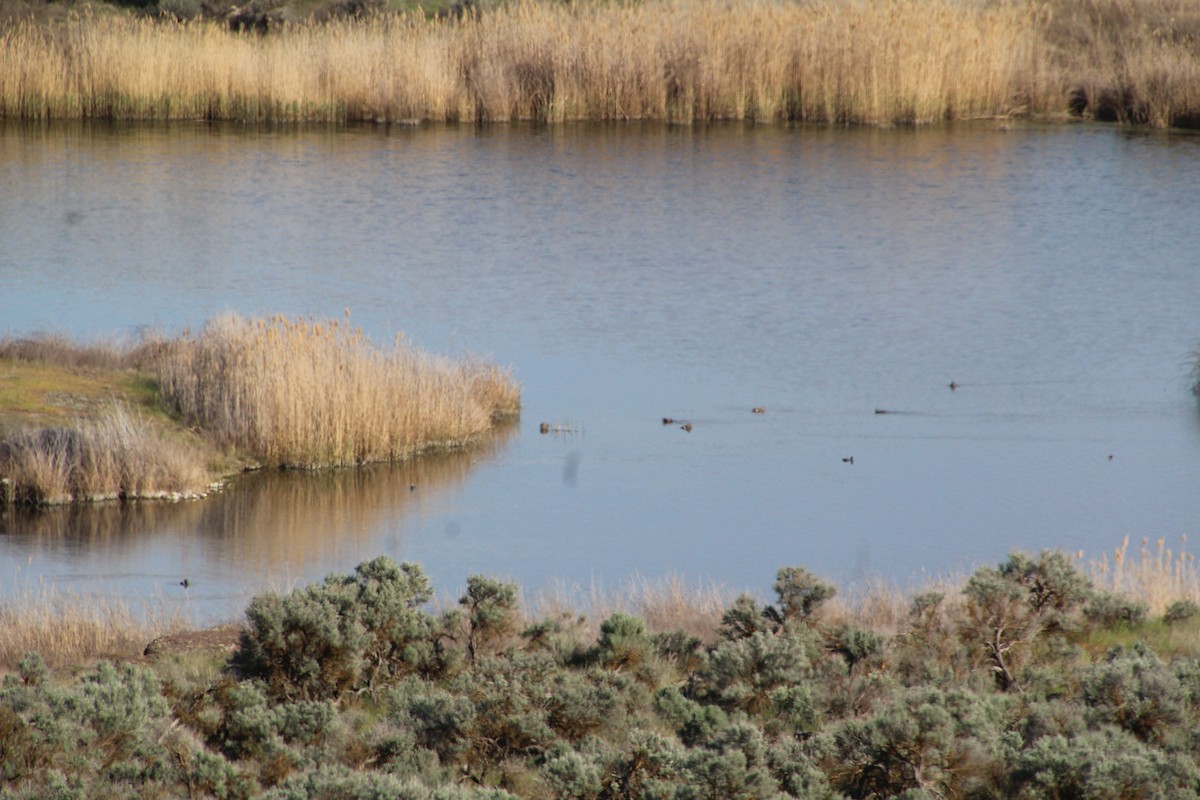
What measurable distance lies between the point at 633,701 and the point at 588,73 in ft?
89.3

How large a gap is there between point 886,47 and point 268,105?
12904 millimetres

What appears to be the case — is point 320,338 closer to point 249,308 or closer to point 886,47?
point 249,308

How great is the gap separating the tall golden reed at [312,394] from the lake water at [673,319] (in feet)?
1.12

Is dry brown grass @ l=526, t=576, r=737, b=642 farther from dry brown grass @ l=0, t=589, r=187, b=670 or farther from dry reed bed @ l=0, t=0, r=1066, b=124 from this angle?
dry reed bed @ l=0, t=0, r=1066, b=124

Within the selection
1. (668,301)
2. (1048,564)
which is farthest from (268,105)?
(1048,564)

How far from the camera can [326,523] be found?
14180 mm

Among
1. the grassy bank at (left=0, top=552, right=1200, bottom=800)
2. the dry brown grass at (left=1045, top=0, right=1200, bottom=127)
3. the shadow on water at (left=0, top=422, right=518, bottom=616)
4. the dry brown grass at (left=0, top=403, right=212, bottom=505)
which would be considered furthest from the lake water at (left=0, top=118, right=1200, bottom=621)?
the grassy bank at (left=0, top=552, right=1200, bottom=800)

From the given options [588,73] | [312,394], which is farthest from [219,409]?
[588,73]

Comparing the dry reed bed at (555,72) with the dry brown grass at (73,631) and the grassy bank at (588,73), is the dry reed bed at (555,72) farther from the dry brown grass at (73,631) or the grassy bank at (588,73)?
the dry brown grass at (73,631)

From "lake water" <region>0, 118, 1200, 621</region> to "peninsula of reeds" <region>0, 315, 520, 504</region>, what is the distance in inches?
14.0

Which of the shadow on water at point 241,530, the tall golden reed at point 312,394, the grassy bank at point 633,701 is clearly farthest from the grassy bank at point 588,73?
the grassy bank at point 633,701

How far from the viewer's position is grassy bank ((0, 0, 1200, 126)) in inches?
1303

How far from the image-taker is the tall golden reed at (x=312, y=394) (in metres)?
15.3

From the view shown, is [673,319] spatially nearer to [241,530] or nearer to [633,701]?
[241,530]
